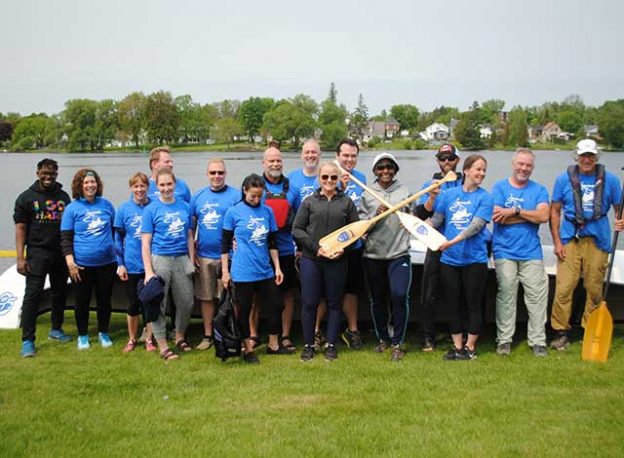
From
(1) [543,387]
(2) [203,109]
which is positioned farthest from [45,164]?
(2) [203,109]

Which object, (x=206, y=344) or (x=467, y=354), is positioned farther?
(x=206, y=344)

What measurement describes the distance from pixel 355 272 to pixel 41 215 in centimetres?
296

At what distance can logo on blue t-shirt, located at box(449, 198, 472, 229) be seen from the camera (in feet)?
18.3

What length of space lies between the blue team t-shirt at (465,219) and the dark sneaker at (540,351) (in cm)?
96

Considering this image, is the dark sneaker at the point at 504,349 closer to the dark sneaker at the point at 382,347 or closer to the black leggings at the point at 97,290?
the dark sneaker at the point at 382,347

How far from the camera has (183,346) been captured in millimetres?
6137

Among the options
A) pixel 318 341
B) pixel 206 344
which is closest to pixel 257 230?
pixel 318 341

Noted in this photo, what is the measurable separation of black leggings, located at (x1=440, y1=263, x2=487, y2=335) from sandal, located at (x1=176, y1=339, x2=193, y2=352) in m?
2.43

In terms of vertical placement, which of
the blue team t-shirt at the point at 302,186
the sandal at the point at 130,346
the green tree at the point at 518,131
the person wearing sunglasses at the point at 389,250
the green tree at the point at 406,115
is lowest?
the sandal at the point at 130,346

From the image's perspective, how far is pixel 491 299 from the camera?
6.48 m

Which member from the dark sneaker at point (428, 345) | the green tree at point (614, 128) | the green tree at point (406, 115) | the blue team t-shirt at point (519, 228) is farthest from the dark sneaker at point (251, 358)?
the green tree at point (406, 115)

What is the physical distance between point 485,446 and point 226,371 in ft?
7.62

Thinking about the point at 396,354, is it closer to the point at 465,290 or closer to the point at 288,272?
the point at 465,290

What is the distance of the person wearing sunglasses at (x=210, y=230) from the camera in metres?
5.98
